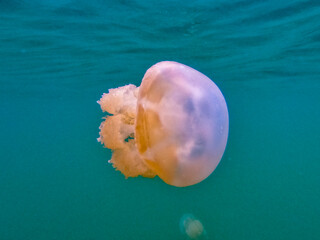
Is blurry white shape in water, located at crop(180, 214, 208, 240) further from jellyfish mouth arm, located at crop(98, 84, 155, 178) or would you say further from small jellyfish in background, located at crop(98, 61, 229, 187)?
small jellyfish in background, located at crop(98, 61, 229, 187)

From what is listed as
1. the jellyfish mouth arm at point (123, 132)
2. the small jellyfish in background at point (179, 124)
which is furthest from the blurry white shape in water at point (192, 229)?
the small jellyfish in background at point (179, 124)

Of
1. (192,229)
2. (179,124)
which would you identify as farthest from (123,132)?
(192,229)

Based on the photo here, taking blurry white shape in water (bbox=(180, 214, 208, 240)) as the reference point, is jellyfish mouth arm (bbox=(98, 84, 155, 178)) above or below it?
below

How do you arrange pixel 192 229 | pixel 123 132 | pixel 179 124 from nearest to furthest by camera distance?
1. pixel 179 124
2. pixel 123 132
3. pixel 192 229

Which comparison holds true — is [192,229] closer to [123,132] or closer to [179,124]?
[123,132]

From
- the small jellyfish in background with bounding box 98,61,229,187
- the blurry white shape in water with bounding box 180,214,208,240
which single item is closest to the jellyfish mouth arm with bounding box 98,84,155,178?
the small jellyfish in background with bounding box 98,61,229,187

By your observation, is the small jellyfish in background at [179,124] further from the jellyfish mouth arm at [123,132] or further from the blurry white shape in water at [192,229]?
the blurry white shape in water at [192,229]
